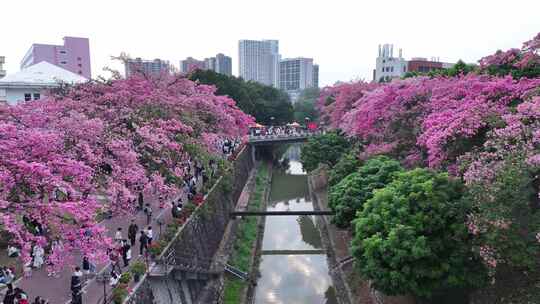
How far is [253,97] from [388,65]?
41294 mm

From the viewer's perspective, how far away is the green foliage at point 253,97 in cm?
5222

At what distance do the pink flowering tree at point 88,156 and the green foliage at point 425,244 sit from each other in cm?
802

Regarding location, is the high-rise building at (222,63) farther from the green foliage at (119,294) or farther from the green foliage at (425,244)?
the green foliage at (119,294)

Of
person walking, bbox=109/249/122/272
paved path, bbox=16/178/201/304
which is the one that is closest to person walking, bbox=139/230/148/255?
paved path, bbox=16/178/201/304

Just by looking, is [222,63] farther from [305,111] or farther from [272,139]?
[272,139]

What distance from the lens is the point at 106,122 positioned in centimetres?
1467

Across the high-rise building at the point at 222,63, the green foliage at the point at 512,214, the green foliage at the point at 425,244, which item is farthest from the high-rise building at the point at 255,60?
the green foliage at the point at 512,214

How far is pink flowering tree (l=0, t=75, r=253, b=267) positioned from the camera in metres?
9.02

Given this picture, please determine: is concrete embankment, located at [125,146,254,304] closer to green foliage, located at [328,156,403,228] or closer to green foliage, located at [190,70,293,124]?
green foliage, located at [328,156,403,228]

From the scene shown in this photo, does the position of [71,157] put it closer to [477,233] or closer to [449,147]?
[477,233]

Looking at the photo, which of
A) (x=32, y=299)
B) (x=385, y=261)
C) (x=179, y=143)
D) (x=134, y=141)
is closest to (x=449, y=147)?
(x=385, y=261)

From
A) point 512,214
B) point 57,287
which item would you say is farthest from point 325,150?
point 57,287

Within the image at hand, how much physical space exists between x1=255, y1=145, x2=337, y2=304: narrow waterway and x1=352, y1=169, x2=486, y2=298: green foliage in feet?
25.2

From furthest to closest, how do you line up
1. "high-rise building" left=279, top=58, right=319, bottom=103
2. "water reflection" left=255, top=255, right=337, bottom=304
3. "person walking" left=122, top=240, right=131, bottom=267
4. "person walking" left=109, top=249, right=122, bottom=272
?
"high-rise building" left=279, top=58, right=319, bottom=103, "water reflection" left=255, top=255, right=337, bottom=304, "person walking" left=122, top=240, right=131, bottom=267, "person walking" left=109, top=249, right=122, bottom=272
